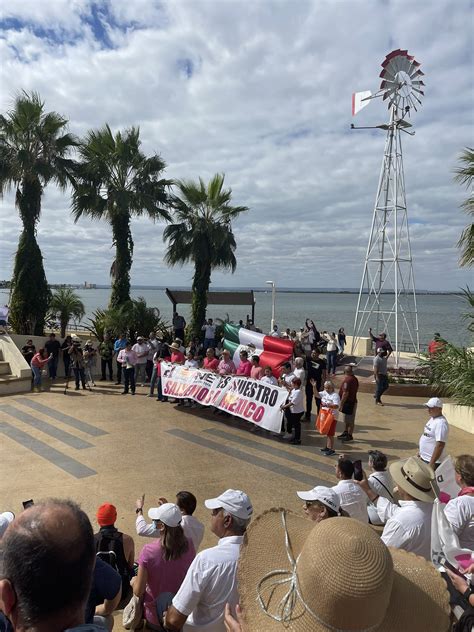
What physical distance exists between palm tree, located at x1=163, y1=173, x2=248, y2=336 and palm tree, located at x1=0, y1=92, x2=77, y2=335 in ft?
16.8

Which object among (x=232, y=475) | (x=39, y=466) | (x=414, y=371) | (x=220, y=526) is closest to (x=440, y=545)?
(x=220, y=526)

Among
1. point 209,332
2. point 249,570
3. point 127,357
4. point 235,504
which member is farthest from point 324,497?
point 209,332

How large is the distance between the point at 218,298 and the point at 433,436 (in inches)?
665

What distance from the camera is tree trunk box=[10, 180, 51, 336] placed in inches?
713

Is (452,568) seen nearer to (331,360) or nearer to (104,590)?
(104,590)

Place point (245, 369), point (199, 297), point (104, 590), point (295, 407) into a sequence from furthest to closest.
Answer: point (199, 297), point (245, 369), point (295, 407), point (104, 590)

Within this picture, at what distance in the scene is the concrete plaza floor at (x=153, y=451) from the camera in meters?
6.66

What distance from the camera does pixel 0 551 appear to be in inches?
60.5

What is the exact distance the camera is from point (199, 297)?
817 inches

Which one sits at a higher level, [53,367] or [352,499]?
[352,499]

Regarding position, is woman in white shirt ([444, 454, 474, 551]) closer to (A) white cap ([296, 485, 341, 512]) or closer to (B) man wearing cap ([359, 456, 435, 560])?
(B) man wearing cap ([359, 456, 435, 560])

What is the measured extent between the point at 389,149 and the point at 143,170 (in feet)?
33.6

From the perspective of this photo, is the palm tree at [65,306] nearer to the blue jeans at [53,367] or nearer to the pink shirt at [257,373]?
the blue jeans at [53,367]

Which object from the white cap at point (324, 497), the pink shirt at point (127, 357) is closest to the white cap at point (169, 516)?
the white cap at point (324, 497)
